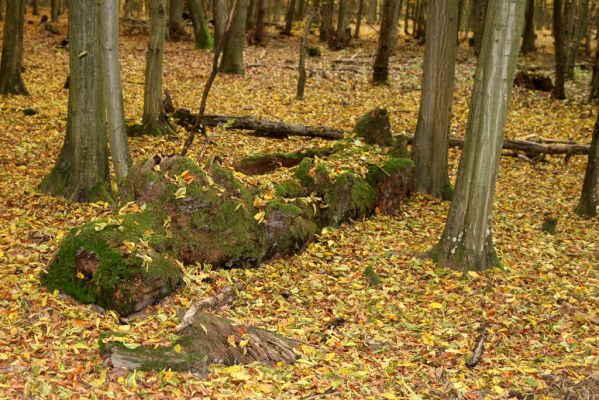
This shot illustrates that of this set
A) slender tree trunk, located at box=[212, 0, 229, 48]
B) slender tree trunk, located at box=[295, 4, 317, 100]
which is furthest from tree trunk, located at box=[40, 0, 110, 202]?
slender tree trunk, located at box=[212, 0, 229, 48]

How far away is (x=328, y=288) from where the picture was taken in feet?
23.7

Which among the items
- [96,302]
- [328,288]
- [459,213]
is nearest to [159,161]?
[96,302]

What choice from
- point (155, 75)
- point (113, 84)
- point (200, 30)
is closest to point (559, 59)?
point (155, 75)

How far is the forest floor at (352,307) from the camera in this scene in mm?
5234

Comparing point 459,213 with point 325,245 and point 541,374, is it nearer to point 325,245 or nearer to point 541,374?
point 325,245

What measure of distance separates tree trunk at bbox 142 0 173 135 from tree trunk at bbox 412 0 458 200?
4689 millimetres

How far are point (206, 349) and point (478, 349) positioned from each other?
2.57 meters

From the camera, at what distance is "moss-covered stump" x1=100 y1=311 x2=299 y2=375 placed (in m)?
5.21

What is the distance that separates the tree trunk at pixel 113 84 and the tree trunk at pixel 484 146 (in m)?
4.09

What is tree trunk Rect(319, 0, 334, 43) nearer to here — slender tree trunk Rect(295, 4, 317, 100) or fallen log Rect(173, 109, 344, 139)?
slender tree trunk Rect(295, 4, 317, 100)

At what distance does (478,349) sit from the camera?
6.01 metres

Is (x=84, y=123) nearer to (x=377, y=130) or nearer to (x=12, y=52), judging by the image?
(x=377, y=130)

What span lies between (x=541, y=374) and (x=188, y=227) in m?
3.85

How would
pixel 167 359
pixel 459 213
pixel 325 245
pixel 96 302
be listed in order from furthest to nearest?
1. pixel 325 245
2. pixel 459 213
3. pixel 96 302
4. pixel 167 359
